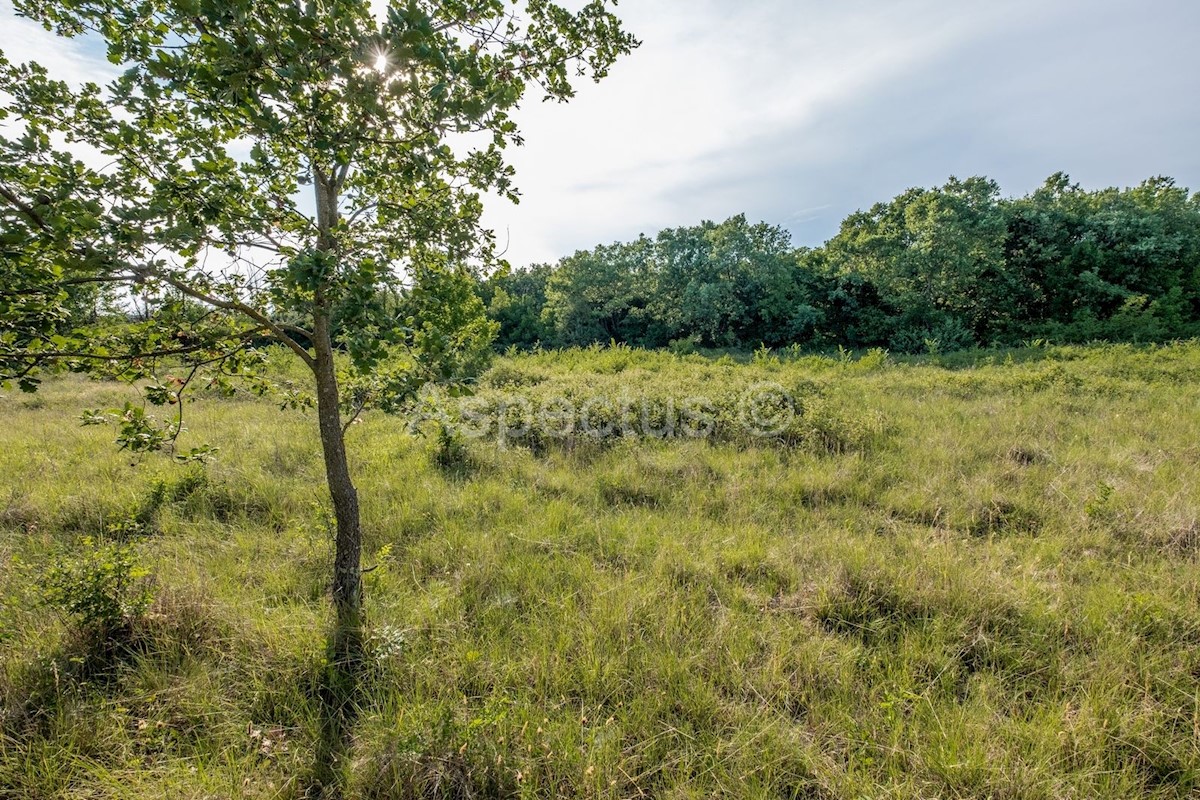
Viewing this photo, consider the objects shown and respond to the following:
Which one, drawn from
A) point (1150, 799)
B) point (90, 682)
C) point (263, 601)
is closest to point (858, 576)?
point (1150, 799)

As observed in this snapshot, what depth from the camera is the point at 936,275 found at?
21.6m

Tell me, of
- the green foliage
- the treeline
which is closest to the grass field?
the green foliage

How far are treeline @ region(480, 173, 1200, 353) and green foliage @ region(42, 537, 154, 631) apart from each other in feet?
43.8

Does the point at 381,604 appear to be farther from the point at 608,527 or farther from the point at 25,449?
the point at 25,449

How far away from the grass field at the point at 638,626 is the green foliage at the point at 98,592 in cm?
10

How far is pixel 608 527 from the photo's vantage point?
13.9 feet

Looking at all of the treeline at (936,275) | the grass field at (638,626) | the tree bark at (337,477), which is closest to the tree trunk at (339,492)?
the tree bark at (337,477)

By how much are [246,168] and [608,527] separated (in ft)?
11.5

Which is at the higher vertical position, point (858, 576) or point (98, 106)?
point (98, 106)

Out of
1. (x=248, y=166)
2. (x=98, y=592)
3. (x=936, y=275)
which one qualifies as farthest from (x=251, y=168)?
(x=936, y=275)

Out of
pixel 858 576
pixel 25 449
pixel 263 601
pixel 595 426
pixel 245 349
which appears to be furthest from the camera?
pixel 595 426

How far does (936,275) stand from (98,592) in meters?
27.2

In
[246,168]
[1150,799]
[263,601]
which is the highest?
[246,168]

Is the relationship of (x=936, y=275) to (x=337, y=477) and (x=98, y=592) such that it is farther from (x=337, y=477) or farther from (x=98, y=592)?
(x=98, y=592)
